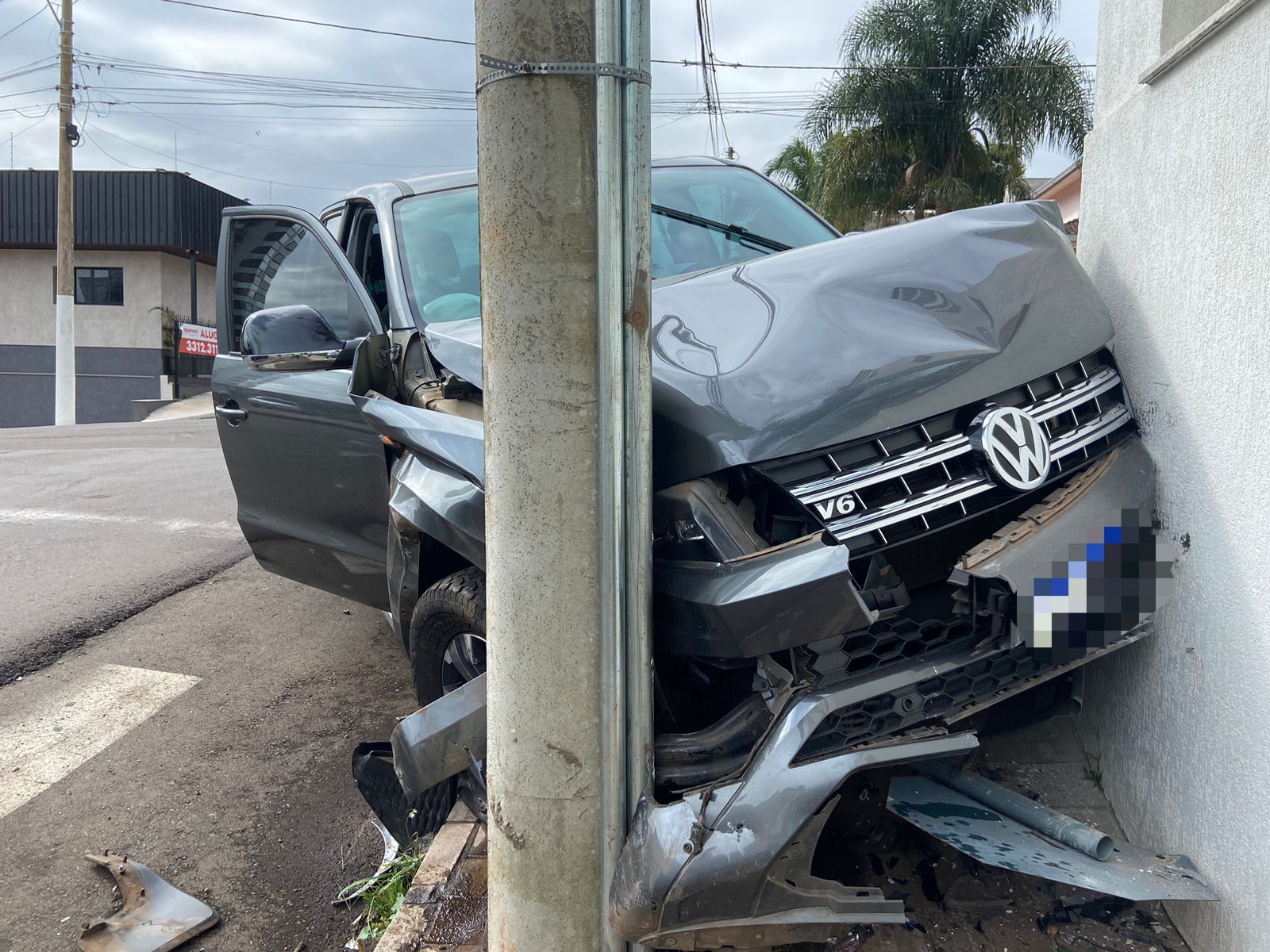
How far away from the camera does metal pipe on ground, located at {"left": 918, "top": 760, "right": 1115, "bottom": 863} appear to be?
234 centimetres

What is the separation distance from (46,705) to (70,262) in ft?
67.6

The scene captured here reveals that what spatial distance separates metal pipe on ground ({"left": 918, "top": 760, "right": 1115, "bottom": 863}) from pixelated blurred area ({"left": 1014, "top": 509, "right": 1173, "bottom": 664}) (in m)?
0.45

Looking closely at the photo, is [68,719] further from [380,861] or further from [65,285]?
[65,285]

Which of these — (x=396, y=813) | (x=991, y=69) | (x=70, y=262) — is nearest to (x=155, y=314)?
(x=70, y=262)

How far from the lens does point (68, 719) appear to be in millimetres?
4031

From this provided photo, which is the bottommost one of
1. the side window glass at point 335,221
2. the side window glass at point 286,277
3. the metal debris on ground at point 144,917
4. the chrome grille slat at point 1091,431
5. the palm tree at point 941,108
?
the metal debris on ground at point 144,917

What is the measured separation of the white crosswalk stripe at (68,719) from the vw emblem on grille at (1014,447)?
3404mm

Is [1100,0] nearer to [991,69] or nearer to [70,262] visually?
[991,69]

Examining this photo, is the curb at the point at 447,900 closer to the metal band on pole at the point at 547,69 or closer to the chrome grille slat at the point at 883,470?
the chrome grille slat at the point at 883,470

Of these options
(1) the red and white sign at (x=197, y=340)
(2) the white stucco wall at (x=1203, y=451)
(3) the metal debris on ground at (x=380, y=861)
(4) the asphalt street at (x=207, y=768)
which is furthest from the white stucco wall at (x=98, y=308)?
(2) the white stucco wall at (x=1203, y=451)

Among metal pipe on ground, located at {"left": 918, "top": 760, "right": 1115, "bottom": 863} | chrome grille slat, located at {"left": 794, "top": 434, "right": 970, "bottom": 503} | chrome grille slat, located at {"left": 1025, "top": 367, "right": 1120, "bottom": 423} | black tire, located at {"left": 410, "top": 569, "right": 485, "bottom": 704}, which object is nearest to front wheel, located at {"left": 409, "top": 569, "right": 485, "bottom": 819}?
black tire, located at {"left": 410, "top": 569, "right": 485, "bottom": 704}

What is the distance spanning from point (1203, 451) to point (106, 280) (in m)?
29.6

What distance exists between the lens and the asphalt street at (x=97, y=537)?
5125 millimetres

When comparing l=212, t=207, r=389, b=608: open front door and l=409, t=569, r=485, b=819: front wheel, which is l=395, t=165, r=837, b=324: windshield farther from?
l=409, t=569, r=485, b=819: front wheel
